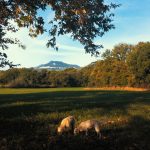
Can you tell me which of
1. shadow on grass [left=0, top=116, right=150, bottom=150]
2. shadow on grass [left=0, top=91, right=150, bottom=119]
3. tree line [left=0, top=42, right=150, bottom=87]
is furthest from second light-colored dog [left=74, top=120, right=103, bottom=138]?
tree line [left=0, top=42, right=150, bottom=87]

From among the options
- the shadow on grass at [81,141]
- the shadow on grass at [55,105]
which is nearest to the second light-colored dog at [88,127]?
the shadow on grass at [81,141]

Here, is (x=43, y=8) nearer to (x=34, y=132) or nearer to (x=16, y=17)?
(x=16, y=17)

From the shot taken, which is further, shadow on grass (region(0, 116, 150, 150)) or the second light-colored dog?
the second light-colored dog

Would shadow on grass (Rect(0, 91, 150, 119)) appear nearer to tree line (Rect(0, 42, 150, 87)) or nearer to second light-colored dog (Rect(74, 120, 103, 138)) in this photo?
second light-colored dog (Rect(74, 120, 103, 138))

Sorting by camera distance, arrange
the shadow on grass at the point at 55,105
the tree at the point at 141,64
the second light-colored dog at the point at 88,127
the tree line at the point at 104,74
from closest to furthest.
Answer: the second light-colored dog at the point at 88,127
the shadow on grass at the point at 55,105
the tree at the point at 141,64
the tree line at the point at 104,74

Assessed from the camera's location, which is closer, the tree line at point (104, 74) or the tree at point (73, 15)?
the tree at point (73, 15)

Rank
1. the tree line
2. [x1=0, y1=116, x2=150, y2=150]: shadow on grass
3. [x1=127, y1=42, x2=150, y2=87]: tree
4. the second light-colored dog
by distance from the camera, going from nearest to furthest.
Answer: [x1=0, y1=116, x2=150, y2=150]: shadow on grass, the second light-colored dog, [x1=127, y1=42, x2=150, y2=87]: tree, the tree line

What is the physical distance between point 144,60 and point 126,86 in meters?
17.7

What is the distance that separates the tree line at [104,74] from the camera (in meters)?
139

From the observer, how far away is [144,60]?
136125mm

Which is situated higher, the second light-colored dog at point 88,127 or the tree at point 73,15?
the tree at point 73,15

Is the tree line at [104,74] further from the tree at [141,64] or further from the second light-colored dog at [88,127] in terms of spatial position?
the second light-colored dog at [88,127]

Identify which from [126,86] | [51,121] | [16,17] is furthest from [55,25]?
[126,86]

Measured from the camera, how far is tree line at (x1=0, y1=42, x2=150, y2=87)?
13912 centimetres
